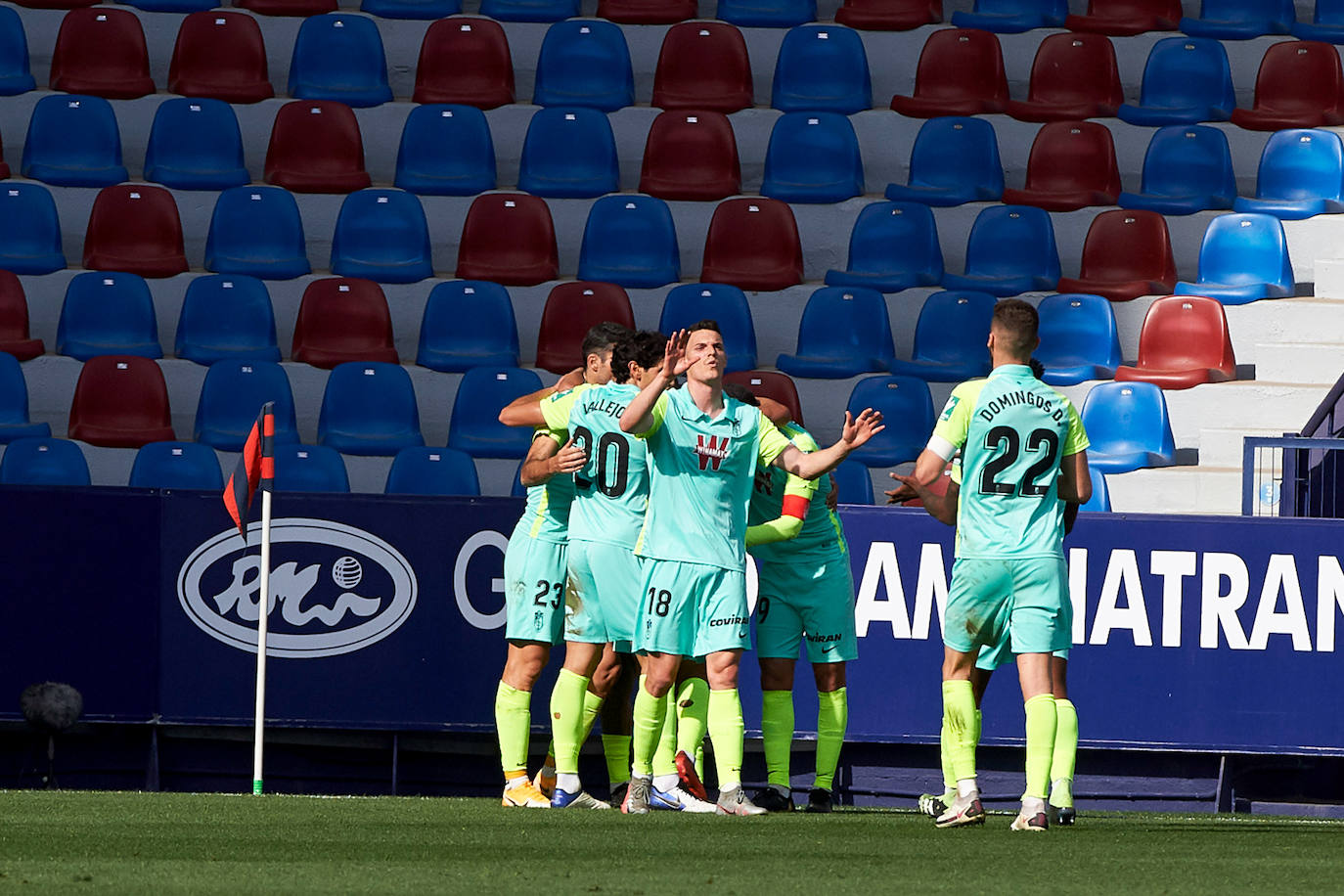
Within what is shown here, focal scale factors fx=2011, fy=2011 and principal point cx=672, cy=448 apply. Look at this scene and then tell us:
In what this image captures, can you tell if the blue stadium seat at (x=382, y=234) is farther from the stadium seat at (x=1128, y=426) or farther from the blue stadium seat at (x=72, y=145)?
the stadium seat at (x=1128, y=426)

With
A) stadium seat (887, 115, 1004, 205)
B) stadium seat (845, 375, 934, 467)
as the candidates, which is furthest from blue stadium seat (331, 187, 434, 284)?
stadium seat (887, 115, 1004, 205)

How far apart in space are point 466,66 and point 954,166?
11.8 ft

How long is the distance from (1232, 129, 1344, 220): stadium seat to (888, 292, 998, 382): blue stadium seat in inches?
95.2

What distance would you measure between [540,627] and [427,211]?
653 cm

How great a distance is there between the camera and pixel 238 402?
12.3 meters

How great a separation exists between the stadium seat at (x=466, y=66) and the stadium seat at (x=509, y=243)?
1253 mm

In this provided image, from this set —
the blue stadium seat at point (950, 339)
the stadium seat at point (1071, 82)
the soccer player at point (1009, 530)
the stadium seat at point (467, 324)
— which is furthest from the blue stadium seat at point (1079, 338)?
the soccer player at point (1009, 530)

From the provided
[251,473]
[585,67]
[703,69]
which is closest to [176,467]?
[251,473]

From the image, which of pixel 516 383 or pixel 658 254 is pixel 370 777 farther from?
pixel 658 254

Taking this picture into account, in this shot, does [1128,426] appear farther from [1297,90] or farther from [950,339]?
[1297,90]

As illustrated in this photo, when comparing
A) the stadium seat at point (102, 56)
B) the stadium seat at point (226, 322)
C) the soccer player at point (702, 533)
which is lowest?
the soccer player at point (702, 533)

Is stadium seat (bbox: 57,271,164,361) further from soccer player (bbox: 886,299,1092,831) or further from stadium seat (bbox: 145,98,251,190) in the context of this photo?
soccer player (bbox: 886,299,1092,831)

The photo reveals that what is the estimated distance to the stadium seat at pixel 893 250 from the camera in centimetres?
1347

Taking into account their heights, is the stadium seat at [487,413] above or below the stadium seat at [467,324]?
below
